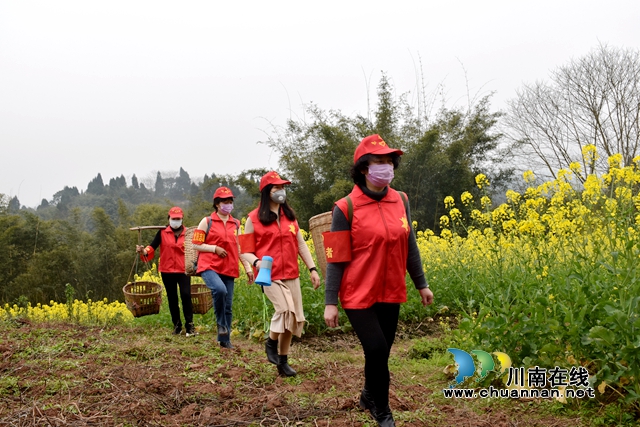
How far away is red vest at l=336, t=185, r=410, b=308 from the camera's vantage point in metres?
3.25

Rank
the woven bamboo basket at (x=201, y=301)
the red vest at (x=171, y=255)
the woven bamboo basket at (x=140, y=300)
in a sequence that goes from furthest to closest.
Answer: the woven bamboo basket at (x=201, y=301) < the woven bamboo basket at (x=140, y=300) < the red vest at (x=171, y=255)

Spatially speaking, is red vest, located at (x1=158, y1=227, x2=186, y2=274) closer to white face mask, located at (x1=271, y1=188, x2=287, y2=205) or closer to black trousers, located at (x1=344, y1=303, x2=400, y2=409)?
white face mask, located at (x1=271, y1=188, x2=287, y2=205)

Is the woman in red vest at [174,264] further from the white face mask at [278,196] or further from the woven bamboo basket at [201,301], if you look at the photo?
the white face mask at [278,196]

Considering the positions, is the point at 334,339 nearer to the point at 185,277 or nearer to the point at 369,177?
the point at 185,277

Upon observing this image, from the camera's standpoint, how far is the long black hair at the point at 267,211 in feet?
16.8

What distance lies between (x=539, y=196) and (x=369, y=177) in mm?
2463

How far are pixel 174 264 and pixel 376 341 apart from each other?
4780 mm

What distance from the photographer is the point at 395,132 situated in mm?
18391

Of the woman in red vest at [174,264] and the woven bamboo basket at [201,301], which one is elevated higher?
the woman in red vest at [174,264]

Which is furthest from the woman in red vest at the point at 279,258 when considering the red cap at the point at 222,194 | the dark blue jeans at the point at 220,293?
the red cap at the point at 222,194

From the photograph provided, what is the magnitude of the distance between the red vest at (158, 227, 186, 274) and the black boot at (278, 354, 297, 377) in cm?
283

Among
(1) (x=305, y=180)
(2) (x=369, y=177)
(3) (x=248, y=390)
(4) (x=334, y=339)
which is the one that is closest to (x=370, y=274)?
(2) (x=369, y=177)

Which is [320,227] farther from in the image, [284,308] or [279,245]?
[284,308]

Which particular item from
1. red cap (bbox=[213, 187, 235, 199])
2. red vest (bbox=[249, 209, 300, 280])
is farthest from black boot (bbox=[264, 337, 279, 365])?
red cap (bbox=[213, 187, 235, 199])
